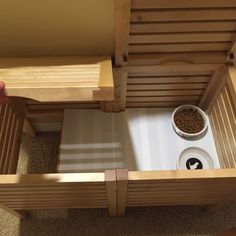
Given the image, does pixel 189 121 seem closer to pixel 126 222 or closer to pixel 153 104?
pixel 153 104

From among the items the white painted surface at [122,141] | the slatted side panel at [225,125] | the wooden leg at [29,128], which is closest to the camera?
the slatted side panel at [225,125]

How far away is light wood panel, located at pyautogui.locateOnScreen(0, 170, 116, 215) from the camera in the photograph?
0.86 m

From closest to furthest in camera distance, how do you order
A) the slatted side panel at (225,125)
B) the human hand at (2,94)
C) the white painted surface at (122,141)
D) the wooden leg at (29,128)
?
the human hand at (2,94) → the slatted side panel at (225,125) → the white painted surface at (122,141) → the wooden leg at (29,128)

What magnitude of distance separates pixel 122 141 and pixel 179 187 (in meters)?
0.30

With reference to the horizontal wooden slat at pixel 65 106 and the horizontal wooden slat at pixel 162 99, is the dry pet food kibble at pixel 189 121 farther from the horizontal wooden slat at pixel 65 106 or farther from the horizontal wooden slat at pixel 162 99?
the horizontal wooden slat at pixel 65 106

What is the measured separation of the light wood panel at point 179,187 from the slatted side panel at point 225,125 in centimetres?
12

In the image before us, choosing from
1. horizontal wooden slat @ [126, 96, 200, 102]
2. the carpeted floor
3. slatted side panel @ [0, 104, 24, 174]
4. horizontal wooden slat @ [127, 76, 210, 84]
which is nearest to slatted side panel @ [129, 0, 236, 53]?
horizontal wooden slat @ [127, 76, 210, 84]

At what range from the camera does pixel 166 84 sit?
113 centimetres

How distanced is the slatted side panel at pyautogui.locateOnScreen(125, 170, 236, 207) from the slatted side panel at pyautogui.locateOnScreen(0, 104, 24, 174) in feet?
1.36

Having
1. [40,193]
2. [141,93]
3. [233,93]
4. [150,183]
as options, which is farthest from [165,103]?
[40,193]

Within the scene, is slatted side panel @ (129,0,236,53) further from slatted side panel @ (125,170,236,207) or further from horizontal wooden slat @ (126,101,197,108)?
slatted side panel @ (125,170,236,207)

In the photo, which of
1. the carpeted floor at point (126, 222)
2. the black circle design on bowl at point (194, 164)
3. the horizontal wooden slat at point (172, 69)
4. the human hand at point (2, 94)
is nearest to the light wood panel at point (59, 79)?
the human hand at point (2, 94)

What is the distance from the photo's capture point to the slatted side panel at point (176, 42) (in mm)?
862

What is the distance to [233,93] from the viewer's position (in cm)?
99
